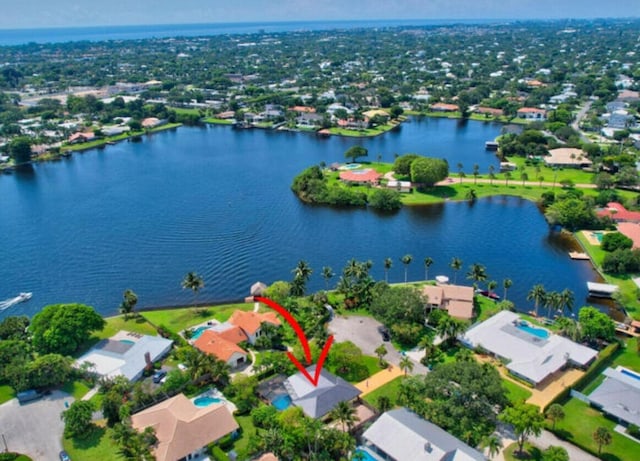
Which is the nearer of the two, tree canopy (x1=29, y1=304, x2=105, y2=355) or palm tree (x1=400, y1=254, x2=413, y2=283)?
tree canopy (x1=29, y1=304, x2=105, y2=355)

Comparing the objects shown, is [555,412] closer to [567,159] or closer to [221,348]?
[221,348]

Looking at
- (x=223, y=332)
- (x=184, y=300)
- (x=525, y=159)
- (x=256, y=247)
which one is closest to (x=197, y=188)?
(x=256, y=247)

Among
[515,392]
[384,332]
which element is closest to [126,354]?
[384,332]

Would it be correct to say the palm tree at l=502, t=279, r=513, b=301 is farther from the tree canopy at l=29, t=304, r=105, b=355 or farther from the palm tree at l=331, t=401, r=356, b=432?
the tree canopy at l=29, t=304, r=105, b=355

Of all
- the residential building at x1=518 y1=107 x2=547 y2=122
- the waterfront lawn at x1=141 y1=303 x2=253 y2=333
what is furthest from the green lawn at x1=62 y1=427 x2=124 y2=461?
the residential building at x1=518 y1=107 x2=547 y2=122

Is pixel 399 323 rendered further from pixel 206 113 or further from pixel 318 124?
pixel 206 113

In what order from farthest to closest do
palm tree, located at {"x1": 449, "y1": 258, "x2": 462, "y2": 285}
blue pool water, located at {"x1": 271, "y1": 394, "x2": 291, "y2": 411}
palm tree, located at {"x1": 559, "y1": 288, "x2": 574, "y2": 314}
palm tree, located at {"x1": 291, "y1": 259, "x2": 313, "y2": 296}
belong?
1. palm tree, located at {"x1": 449, "y1": 258, "x2": 462, "y2": 285}
2. palm tree, located at {"x1": 291, "y1": 259, "x2": 313, "y2": 296}
3. palm tree, located at {"x1": 559, "y1": 288, "x2": 574, "y2": 314}
4. blue pool water, located at {"x1": 271, "y1": 394, "x2": 291, "y2": 411}

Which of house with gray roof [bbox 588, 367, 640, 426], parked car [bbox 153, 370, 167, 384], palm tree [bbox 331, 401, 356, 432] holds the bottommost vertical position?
parked car [bbox 153, 370, 167, 384]
